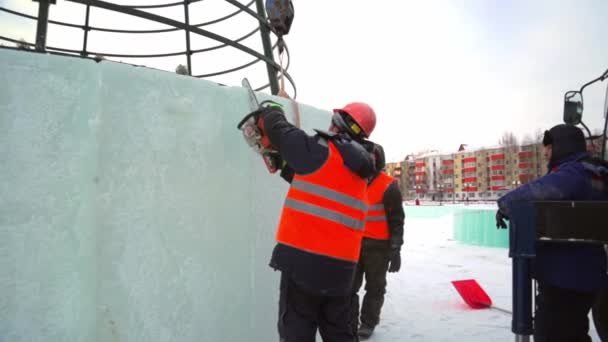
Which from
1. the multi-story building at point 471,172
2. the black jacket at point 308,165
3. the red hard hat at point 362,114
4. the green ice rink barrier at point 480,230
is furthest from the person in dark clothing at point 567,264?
the multi-story building at point 471,172

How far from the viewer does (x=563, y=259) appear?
6.89ft

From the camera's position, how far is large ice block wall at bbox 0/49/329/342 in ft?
5.08

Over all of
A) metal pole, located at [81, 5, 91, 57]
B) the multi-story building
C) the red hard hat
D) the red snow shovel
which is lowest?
the red snow shovel

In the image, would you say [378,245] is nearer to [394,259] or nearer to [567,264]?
[394,259]

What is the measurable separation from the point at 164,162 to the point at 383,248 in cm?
258

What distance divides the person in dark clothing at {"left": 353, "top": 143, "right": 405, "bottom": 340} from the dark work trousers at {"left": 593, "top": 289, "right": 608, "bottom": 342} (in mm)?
1553

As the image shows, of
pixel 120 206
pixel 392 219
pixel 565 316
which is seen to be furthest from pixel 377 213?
pixel 120 206

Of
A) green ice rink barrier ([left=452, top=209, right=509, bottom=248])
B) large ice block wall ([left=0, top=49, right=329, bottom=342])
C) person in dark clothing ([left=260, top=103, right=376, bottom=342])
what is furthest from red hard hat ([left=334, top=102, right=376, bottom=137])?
green ice rink barrier ([left=452, top=209, right=509, bottom=248])

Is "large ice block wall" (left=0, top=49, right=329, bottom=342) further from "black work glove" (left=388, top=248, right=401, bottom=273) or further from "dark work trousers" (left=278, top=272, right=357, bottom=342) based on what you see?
"black work glove" (left=388, top=248, right=401, bottom=273)

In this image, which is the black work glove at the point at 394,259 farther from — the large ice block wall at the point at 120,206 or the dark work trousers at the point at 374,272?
the large ice block wall at the point at 120,206

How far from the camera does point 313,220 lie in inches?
73.4

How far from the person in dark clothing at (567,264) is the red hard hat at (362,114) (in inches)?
35.6

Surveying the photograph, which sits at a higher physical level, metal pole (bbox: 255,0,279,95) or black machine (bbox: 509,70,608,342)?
metal pole (bbox: 255,0,279,95)

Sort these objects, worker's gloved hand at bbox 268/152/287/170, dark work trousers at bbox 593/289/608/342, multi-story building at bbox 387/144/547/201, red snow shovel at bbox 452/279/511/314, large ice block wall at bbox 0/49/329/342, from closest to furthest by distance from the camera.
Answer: large ice block wall at bbox 0/49/329/342
worker's gloved hand at bbox 268/152/287/170
dark work trousers at bbox 593/289/608/342
red snow shovel at bbox 452/279/511/314
multi-story building at bbox 387/144/547/201
